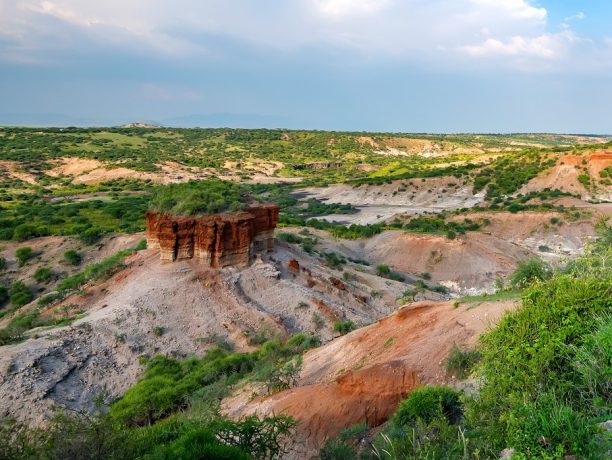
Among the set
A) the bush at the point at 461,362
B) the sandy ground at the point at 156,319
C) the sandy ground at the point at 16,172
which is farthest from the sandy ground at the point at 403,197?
the bush at the point at 461,362

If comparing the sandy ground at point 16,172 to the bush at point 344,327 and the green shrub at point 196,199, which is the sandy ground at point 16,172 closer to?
the green shrub at point 196,199

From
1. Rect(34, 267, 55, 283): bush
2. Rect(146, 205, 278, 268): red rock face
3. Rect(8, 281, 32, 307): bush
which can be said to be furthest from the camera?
Rect(34, 267, 55, 283): bush

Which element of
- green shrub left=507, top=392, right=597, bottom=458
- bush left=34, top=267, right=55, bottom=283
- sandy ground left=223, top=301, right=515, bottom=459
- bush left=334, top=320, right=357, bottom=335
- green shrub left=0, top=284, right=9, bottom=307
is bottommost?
green shrub left=0, top=284, right=9, bottom=307

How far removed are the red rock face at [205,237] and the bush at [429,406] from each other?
1334 centimetres

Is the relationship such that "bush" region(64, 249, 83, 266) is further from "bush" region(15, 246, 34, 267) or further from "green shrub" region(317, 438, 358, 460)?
→ "green shrub" region(317, 438, 358, 460)

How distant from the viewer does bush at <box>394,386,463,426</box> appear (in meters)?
7.68

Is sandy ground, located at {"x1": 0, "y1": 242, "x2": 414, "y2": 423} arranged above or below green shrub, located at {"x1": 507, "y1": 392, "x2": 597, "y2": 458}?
below

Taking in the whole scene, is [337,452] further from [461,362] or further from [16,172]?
[16,172]

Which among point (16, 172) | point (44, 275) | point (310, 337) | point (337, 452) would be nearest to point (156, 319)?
point (310, 337)

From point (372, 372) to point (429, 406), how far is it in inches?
85.3

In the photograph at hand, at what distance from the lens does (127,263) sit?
824 inches

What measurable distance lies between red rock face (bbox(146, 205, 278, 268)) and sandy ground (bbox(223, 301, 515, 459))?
8205 mm

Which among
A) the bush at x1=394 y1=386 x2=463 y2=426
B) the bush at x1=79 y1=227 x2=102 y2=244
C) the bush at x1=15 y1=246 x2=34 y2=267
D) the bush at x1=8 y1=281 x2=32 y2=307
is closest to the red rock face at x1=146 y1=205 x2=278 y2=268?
the bush at x1=8 y1=281 x2=32 y2=307

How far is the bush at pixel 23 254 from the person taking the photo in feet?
91.7
